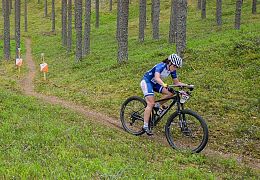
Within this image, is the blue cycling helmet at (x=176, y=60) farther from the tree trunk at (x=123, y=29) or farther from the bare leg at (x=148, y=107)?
the tree trunk at (x=123, y=29)

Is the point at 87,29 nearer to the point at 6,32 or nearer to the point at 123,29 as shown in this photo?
the point at 6,32

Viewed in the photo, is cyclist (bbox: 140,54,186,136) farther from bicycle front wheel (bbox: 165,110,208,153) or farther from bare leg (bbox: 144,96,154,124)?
bicycle front wheel (bbox: 165,110,208,153)

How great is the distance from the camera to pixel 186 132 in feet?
28.1

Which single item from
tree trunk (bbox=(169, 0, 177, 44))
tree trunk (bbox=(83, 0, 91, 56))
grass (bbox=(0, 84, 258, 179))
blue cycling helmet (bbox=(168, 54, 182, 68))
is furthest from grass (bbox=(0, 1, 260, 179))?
tree trunk (bbox=(83, 0, 91, 56))

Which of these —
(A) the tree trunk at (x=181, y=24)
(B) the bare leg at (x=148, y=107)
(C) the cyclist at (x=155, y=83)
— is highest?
(A) the tree trunk at (x=181, y=24)

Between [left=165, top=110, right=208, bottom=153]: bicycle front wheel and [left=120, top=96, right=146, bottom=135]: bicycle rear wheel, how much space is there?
1154 mm

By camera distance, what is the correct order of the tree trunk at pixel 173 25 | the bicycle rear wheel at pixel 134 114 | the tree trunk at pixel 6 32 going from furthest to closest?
1. the tree trunk at pixel 6 32
2. the tree trunk at pixel 173 25
3. the bicycle rear wheel at pixel 134 114

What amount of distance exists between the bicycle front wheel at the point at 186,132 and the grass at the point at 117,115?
1.40ft

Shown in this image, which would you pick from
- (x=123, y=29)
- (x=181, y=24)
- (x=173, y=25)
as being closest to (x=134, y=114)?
(x=181, y=24)

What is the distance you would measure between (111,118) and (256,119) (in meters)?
4.78

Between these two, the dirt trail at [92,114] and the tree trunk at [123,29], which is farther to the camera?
the tree trunk at [123,29]

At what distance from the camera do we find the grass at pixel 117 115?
6.54 meters

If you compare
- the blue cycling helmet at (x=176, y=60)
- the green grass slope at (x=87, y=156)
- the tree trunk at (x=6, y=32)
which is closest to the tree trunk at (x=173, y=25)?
the tree trunk at (x=6, y=32)

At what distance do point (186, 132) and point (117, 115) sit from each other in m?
3.79
